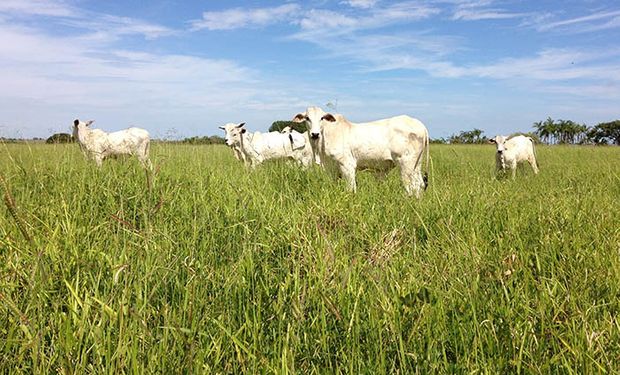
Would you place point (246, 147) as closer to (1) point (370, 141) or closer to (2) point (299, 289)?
(1) point (370, 141)

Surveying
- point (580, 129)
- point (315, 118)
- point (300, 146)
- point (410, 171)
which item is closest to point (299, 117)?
point (315, 118)

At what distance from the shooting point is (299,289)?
2104 mm

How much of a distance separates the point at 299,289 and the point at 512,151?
12348mm

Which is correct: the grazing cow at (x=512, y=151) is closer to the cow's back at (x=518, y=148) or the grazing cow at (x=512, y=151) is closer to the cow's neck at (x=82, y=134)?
the cow's back at (x=518, y=148)

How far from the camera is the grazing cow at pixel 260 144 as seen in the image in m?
13.8

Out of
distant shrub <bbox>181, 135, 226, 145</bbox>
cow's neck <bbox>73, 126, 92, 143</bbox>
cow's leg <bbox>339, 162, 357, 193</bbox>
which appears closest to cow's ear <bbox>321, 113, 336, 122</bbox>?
cow's leg <bbox>339, 162, 357, 193</bbox>

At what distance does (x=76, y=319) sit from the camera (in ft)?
5.98

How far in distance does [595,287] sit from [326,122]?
6084mm

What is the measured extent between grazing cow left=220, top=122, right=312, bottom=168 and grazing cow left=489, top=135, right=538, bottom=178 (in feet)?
18.1

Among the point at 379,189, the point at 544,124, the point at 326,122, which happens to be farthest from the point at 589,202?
the point at 544,124

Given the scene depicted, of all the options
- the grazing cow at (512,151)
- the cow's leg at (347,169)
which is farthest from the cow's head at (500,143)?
the cow's leg at (347,169)

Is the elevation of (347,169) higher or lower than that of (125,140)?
lower

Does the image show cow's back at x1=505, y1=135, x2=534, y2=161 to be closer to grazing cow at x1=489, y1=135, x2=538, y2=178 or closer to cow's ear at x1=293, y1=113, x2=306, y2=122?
grazing cow at x1=489, y1=135, x2=538, y2=178

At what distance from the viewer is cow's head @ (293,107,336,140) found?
7809mm
